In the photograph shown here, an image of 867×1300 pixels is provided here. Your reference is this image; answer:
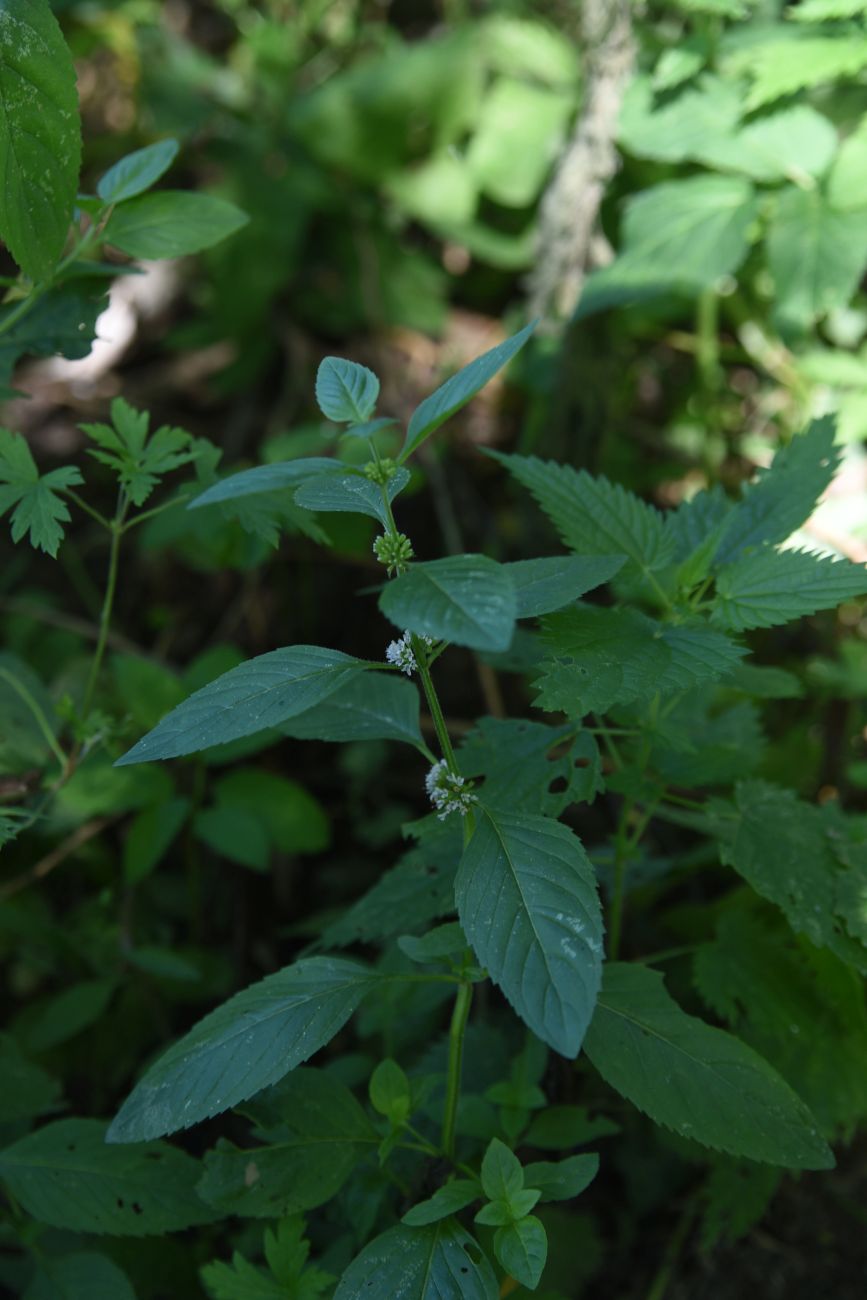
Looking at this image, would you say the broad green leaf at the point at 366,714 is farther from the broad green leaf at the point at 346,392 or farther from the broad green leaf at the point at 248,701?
the broad green leaf at the point at 346,392

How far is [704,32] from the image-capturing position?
2.22 meters

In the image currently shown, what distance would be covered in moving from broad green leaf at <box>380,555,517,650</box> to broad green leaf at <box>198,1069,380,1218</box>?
71cm

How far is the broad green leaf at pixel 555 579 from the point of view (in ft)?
3.58

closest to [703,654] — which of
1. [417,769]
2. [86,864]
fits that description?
[417,769]

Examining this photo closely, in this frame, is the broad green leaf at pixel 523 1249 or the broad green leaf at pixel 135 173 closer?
the broad green leaf at pixel 523 1249

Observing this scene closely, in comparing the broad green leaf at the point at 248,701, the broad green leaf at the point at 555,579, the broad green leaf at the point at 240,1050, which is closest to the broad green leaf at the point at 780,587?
the broad green leaf at the point at 555,579

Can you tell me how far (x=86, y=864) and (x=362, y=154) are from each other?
226 cm

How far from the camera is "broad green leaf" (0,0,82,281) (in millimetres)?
1257

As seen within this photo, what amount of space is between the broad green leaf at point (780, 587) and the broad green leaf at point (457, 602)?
40 centimetres

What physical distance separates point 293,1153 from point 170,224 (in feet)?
4.19

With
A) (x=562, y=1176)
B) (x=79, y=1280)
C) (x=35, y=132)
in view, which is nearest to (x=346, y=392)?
(x=35, y=132)

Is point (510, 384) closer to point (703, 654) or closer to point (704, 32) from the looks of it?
point (704, 32)

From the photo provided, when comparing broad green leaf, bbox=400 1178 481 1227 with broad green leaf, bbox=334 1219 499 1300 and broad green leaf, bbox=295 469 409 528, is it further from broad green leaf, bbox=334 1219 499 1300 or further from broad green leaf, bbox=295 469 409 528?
broad green leaf, bbox=295 469 409 528

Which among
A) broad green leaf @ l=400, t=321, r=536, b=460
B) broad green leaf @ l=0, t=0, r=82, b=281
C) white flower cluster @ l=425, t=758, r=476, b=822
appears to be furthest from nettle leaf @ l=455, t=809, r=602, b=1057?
broad green leaf @ l=0, t=0, r=82, b=281
